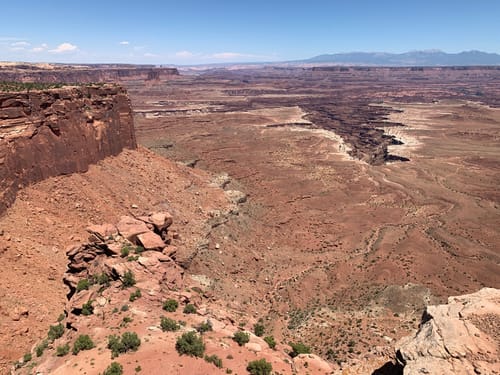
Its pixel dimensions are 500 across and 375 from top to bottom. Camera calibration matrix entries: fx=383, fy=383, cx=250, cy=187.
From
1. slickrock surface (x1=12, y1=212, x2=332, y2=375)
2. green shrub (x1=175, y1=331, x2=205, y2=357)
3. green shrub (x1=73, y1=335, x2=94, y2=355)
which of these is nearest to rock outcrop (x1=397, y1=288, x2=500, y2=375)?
slickrock surface (x1=12, y1=212, x2=332, y2=375)

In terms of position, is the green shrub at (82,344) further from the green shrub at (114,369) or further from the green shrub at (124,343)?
the green shrub at (114,369)

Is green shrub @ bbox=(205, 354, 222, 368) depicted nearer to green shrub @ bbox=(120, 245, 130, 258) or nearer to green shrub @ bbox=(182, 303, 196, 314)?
green shrub @ bbox=(182, 303, 196, 314)

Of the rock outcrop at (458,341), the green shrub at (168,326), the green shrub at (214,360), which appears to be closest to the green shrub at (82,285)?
the green shrub at (168,326)

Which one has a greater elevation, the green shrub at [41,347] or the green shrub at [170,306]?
the green shrub at [170,306]

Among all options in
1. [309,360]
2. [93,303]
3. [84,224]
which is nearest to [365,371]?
[309,360]

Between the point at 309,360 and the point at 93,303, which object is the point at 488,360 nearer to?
the point at 309,360

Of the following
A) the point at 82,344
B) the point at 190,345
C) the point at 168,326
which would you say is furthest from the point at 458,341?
the point at 82,344
